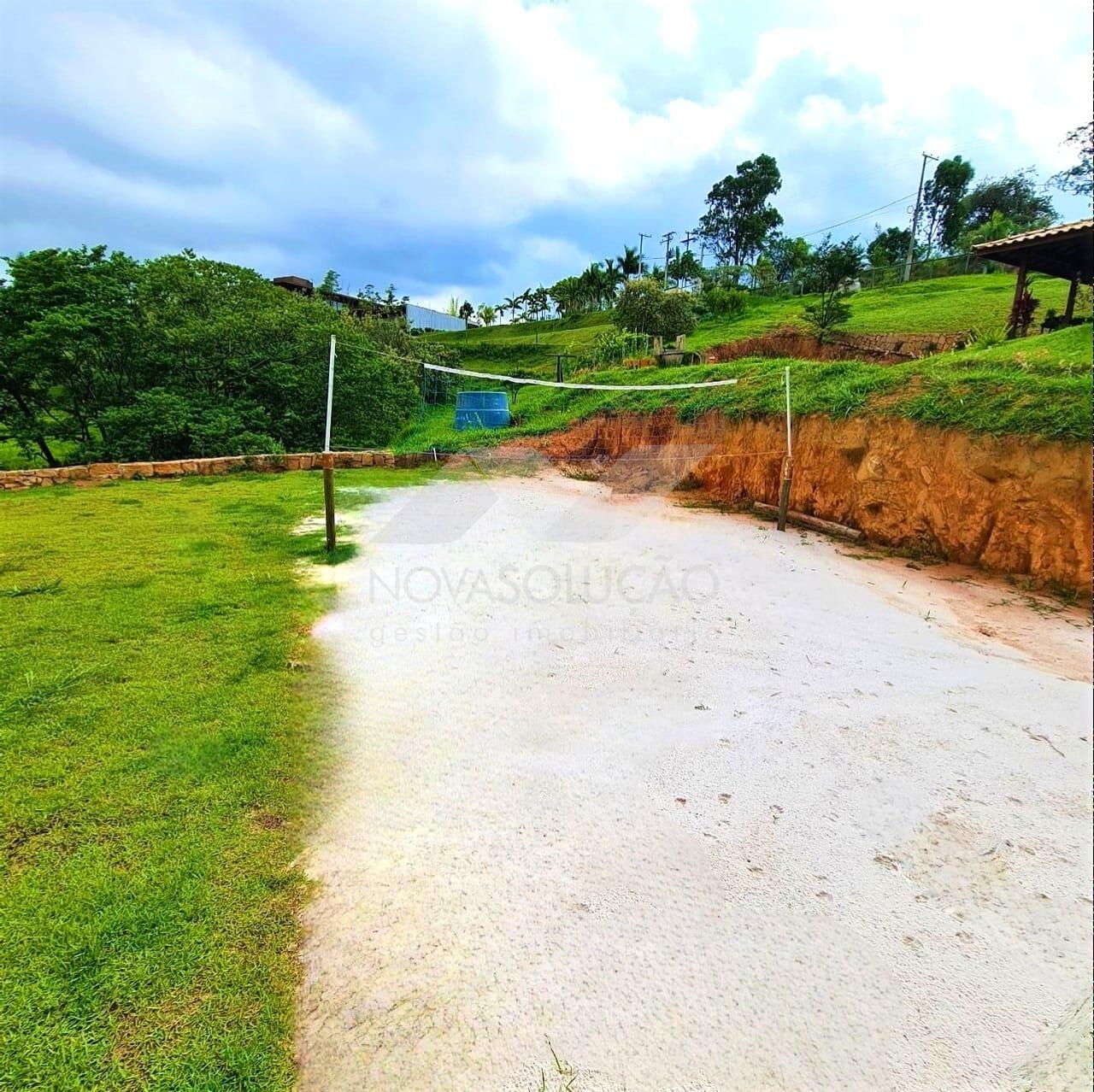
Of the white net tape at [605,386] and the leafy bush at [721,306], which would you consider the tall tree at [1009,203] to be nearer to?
the leafy bush at [721,306]

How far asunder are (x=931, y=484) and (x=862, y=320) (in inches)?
526

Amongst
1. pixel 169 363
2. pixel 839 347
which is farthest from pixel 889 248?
pixel 169 363

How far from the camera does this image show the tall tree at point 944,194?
35.7 meters

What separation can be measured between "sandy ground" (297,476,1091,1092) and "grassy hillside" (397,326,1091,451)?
2518mm

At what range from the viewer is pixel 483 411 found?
13.6m

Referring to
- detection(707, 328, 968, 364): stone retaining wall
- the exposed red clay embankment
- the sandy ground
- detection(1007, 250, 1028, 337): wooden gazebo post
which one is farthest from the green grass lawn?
detection(707, 328, 968, 364): stone retaining wall

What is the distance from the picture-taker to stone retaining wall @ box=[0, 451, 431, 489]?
8.37m

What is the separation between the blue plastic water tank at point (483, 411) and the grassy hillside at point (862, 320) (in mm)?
7130

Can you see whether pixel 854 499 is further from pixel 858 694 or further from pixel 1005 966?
pixel 1005 966

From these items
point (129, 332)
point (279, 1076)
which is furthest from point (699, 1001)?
point (129, 332)

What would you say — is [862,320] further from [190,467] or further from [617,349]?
[190,467]

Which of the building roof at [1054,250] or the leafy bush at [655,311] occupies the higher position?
the leafy bush at [655,311]

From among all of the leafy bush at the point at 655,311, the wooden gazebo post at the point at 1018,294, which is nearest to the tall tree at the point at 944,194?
the leafy bush at the point at 655,311

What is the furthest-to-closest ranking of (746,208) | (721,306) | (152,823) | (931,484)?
(746,208), (721,306), (931,484), (152,823)
